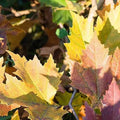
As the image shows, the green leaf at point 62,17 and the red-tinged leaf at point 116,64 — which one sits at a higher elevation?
the red-tinged leaf at point 116,64

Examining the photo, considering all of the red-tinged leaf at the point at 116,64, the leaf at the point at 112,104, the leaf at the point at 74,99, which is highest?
the red-tinged leaf at the point at 116,64

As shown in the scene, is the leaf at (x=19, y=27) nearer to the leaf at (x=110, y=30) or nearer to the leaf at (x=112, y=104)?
the leaf at (x=110, y=30)

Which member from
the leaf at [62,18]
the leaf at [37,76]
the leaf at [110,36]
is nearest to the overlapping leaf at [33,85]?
the leaf at [37,76]

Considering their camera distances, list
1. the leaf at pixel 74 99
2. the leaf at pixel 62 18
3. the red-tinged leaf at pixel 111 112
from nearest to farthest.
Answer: the red-tinged leaf at pixel 111 112 < the leaf at pixel 74 99 < the leaf at pixel 62 18

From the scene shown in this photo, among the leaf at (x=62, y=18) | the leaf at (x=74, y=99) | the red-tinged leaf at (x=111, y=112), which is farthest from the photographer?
the leaf at (x=62, y=18)

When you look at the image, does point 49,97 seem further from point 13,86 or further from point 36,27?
point 36,27

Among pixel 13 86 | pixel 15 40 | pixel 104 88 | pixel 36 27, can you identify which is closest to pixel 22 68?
pixel 13 86

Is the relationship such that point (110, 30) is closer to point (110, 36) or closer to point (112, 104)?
point (110, 36)
